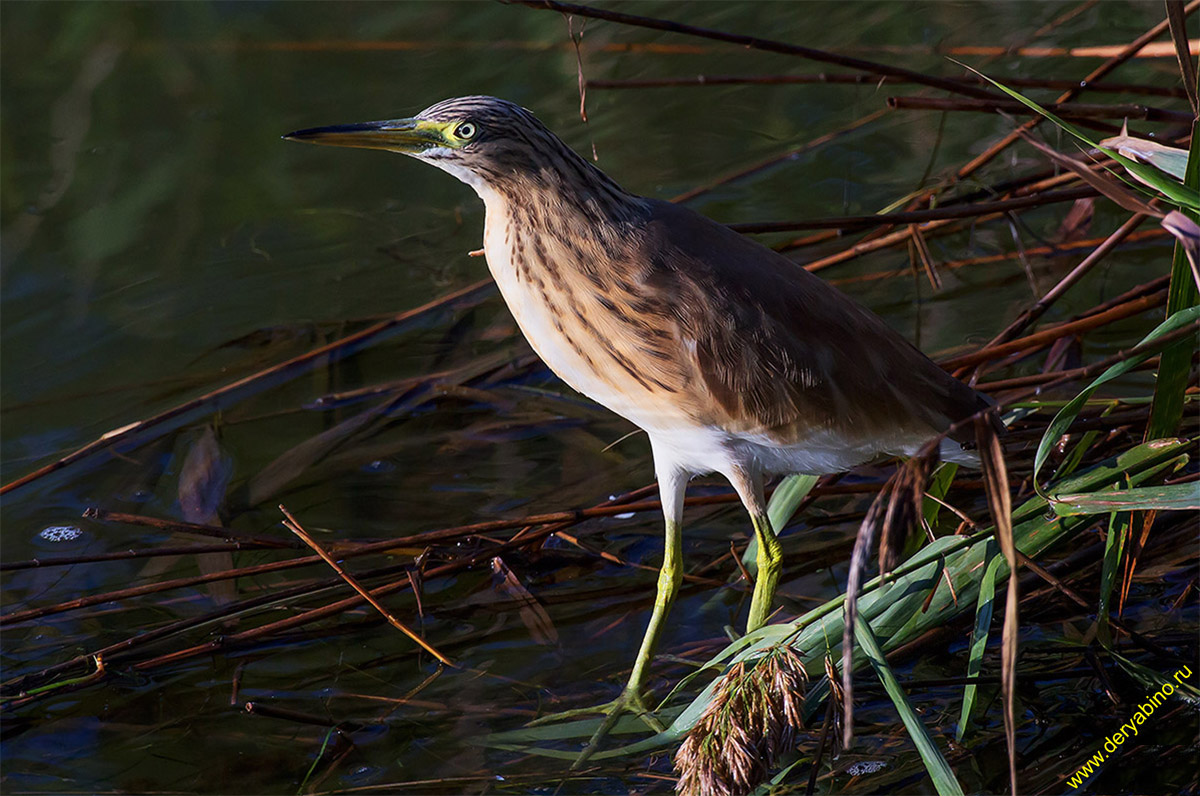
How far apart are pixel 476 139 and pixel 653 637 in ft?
3.48

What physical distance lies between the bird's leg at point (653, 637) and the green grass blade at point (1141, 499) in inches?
31.0

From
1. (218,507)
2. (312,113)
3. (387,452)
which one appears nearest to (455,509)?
(387,452)

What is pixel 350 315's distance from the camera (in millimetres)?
4031

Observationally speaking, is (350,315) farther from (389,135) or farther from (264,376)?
(389,135)

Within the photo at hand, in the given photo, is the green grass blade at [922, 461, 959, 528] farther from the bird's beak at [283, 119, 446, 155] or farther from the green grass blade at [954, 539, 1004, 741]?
the bird's beak at [283, 119, 446, 155]

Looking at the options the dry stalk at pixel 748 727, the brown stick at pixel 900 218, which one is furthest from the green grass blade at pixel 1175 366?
the dry stalk at pixel 748 727

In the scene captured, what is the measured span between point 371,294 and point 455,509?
1.14m

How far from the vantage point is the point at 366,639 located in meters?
2.82

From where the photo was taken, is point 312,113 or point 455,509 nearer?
point 455,509

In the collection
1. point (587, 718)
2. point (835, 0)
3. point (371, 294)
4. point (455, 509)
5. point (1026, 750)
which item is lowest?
point (1026, 750)

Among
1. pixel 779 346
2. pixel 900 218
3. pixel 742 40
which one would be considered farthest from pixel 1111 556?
pixel 742 40

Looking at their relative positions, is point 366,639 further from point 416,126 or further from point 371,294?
point 371,294

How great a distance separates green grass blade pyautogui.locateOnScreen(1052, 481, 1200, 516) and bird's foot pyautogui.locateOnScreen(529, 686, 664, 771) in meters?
0.91

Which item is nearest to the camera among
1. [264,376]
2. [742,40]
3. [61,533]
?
[742,40]
